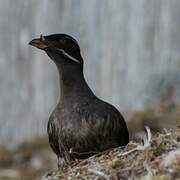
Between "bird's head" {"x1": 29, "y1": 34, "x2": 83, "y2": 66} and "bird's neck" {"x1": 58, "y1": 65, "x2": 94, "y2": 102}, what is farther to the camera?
"bird's neck" {"x1": 58, "y1": 65, "x2": 94, "y2": 102}

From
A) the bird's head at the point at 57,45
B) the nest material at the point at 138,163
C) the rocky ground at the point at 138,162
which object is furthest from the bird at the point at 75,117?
the nest material at the point at 138,163

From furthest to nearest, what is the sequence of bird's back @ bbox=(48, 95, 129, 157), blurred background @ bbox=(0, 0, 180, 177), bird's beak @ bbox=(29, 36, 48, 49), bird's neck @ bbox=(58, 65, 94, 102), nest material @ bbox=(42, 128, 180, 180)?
1. blurred background @ bbox=(0, 0, 180, 177)
2. bird's neck @ bbox=(58, 65, 94, 102)
3. bird's beak @ bbox=(29, 36, 48, 49)
4. bird's back @ bbox=(48, 95, 129, 157)
5. nest material @ bbox=(42, 128, 180, 180)

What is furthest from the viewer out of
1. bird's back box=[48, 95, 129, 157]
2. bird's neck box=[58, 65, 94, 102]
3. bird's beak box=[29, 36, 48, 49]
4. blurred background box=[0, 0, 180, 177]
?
blurred background box=[0, 0, 180, 177]

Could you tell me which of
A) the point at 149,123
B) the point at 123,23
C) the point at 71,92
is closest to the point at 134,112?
the point at 149,123

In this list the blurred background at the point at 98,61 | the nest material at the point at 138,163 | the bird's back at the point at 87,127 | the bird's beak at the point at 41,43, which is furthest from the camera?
the blurred background at the point at 98,61

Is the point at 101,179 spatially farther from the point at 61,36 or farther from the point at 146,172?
the point at 61,36

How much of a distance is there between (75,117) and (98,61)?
24.9 feet

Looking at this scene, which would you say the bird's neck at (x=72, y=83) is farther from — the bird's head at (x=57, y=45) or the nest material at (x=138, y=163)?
the nest material at (x=138, y=163)

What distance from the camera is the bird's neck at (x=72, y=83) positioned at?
28.0 feet

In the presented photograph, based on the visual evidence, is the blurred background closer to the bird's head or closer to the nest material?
the bird's head

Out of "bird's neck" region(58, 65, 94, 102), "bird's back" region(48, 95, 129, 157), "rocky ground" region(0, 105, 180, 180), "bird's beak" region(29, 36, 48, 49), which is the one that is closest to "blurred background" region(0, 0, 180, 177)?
"bird's neck" region(58, 65, 94, 102)

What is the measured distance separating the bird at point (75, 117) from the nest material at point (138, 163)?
0.62m

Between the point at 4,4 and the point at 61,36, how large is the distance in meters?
8.43

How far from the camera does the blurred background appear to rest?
1497 cm
